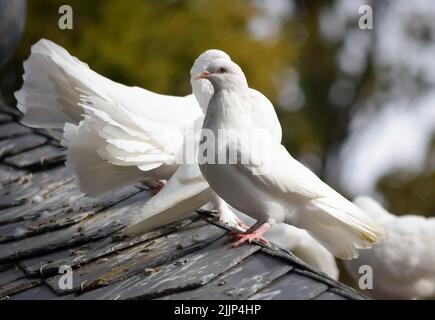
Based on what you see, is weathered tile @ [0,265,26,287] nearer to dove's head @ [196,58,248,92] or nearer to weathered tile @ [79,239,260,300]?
weathered tile @ [79,239,260,300]

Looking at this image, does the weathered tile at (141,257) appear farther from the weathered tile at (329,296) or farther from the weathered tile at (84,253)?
the weathered tile at (329,296)

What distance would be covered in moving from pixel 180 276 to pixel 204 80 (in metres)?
0.91

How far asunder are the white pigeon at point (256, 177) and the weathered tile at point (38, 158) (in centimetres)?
169

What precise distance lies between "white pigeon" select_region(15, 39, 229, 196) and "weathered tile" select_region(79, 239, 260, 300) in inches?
20.2

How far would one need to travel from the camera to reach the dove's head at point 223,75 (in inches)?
109

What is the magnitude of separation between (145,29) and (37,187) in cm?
705

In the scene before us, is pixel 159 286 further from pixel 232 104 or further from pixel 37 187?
pixel 37 187

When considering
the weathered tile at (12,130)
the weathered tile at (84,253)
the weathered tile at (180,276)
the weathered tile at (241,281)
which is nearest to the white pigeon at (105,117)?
the weathered tile at (84,253)

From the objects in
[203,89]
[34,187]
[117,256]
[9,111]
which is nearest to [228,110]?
[203,89]

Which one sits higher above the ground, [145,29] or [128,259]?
[145,29]

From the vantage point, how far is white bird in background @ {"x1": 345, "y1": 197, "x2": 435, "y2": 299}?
4.54 metres

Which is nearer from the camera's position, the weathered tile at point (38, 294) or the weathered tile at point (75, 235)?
the weathered tile at point (38, 294)

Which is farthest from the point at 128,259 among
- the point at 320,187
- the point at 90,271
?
the point at 320,187

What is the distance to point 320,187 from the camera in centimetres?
283
